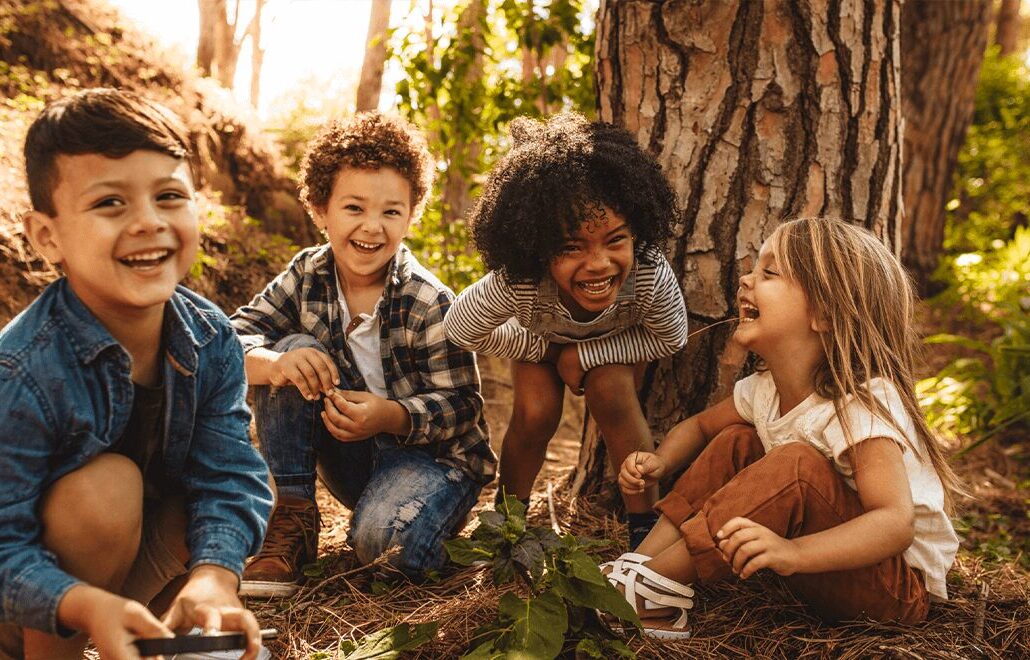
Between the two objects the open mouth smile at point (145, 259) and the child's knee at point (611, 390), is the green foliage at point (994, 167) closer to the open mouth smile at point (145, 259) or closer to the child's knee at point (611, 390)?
the child's knee at point (611, 390)

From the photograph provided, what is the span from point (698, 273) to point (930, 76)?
12.7 ft

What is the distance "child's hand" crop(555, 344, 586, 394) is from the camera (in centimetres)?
251

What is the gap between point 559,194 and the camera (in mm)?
Answer: 2189

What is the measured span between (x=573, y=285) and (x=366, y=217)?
66 cm

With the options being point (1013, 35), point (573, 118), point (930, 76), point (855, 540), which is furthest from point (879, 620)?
point (1013, 35)

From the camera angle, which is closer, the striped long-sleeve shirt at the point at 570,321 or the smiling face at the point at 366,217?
the striped long-sleeve shirt at the point at 570,321

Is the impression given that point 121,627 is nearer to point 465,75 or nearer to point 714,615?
point 714,615

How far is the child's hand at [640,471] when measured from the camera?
224 cm

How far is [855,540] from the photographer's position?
5.95 ft

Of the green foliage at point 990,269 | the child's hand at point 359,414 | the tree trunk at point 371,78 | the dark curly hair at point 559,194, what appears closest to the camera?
the dark curly hair at point 559,194

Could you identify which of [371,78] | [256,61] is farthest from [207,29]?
[256,61]

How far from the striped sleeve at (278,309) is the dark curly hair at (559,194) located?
0.65 metres

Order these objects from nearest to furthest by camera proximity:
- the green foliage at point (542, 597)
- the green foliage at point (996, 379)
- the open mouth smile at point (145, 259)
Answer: the open mouth smile at point (145, 259) < the green foliage at point (542, 597) < the green foliage at point (996, 379)

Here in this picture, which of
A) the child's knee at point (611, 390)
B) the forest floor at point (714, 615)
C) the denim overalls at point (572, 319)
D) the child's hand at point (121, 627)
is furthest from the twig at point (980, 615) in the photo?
the child's hand at point (121, 627)
